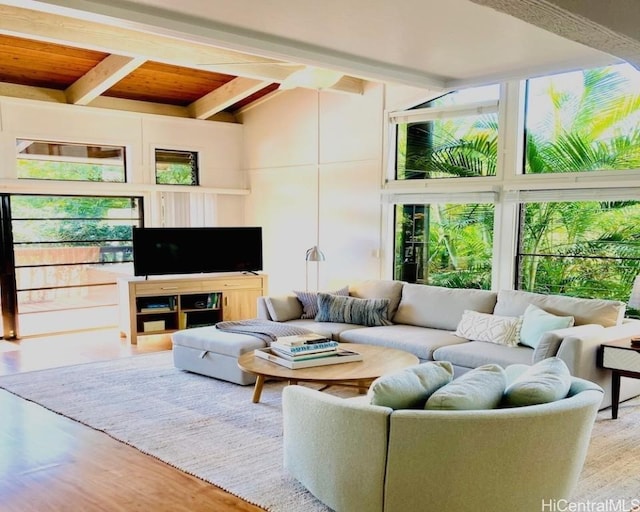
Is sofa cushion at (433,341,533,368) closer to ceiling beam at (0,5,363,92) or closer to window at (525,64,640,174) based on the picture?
window at (525,64,640,174)

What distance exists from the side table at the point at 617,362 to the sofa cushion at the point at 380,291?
2169 mm

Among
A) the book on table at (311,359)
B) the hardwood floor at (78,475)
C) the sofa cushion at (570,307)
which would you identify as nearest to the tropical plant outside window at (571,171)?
the sofa cushion at (570,307)

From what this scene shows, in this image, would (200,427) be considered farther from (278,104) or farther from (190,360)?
(278,104)

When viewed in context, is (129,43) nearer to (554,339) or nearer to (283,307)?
(283,307)

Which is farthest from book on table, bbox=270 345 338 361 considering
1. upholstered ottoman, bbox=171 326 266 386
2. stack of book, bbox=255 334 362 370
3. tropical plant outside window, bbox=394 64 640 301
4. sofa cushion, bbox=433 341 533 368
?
tropical plant outside window, bbox=394 64 640 301

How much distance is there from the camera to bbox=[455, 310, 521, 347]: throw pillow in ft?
15.5

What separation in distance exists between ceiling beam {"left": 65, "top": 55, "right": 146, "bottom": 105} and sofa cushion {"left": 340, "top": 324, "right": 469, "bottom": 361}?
3.47 m

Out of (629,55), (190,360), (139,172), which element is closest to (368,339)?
(190,360)

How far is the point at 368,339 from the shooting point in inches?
203

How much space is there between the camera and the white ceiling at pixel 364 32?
366cm

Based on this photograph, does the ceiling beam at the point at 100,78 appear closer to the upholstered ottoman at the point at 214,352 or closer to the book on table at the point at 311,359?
the upholstered ottoman at the point at 214,352

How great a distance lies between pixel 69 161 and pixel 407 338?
15.5 ft

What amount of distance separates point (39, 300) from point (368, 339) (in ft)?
13.9

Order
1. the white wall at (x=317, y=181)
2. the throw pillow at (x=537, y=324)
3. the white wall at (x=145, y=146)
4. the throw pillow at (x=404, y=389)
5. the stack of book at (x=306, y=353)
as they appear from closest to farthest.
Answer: the throw pillow at (x=404, y=389) < the stack of book at (x=306, y=353) < the throw pillow at (x=537, y=324) < the white wall at (x=145, y=146) < the white wall at (x=317, y=181)
